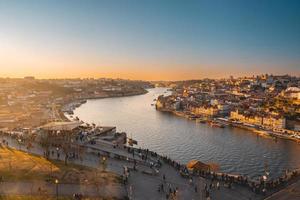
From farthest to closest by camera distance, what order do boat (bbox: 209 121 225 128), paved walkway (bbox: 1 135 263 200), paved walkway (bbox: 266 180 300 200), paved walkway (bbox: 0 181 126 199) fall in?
boat (bbox: 209 121 225 128), paved walkway (bbox: 266 180 300 200), paved walkway (bbox: 1 135 263 200), paved walkway (bbox: 0 181 126 199)

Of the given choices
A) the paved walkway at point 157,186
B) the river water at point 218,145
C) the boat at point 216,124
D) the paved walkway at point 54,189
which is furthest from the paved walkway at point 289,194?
the boat at point 216,124

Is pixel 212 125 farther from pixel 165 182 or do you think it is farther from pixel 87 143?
pixel 165 182

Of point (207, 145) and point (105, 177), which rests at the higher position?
point (105, 177)

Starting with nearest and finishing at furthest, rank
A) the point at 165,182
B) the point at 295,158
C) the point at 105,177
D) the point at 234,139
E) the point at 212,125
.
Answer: the point at 105,177 < the point at 165,182 < the point at 295,158 < the point at 234,139 < the point at 212,125

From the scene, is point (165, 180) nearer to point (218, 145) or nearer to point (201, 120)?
point (218, 145)

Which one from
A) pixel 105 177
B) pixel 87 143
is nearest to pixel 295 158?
pixel 87 143

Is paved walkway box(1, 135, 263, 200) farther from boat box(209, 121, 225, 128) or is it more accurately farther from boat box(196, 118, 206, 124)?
boat box(196, 118, 206, 124)

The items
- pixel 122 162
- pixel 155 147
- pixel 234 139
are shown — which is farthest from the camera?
pixel 234 139

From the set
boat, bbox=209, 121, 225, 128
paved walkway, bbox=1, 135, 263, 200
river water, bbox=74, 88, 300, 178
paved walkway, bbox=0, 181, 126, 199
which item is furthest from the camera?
boat, bbox=209, 121, 225, 128

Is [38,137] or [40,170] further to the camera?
[38,137]

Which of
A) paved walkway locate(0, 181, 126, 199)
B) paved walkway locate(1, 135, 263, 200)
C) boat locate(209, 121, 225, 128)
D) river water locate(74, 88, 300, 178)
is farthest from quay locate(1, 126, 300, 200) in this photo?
boat locate(209, 121, 225, 128)

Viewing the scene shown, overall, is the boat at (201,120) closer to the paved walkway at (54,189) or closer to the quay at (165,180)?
the quay at (165,180)
